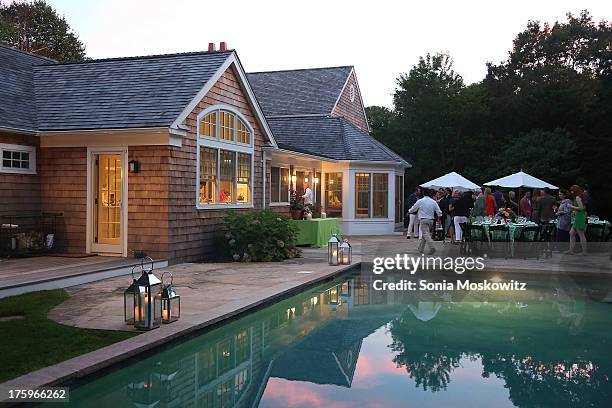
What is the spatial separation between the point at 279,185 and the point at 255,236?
4.90 meters

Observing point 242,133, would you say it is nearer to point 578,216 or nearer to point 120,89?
point 120,89

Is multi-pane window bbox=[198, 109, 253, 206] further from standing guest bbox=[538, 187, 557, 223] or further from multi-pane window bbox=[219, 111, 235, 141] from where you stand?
standing guest bbox=[538, 187, 557, 223]

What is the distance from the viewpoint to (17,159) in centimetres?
1162

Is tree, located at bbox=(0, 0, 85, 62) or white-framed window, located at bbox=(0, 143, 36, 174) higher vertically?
tree, located at bbox=(0, 0, 85, 62)

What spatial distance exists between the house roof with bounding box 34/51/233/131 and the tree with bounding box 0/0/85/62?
25044mm

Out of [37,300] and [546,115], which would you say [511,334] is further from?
[546,115]

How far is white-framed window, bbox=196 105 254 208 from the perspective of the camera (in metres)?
12.7

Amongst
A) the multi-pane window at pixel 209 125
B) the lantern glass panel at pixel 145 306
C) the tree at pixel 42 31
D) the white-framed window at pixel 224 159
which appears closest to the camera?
the lantern glass panel at pixel 145 306

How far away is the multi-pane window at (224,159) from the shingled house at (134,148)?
3 centimetres

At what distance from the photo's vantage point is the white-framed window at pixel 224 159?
41.7 feet

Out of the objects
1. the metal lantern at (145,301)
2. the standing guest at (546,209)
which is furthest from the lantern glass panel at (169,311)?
the standing guest at (546,209)

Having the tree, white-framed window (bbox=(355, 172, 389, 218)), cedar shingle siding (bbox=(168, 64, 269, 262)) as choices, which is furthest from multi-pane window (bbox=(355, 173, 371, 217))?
the tree

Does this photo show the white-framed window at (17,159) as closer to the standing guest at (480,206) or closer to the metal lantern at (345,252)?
the metal lantern at (345,252)

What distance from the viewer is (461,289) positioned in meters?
10.5
